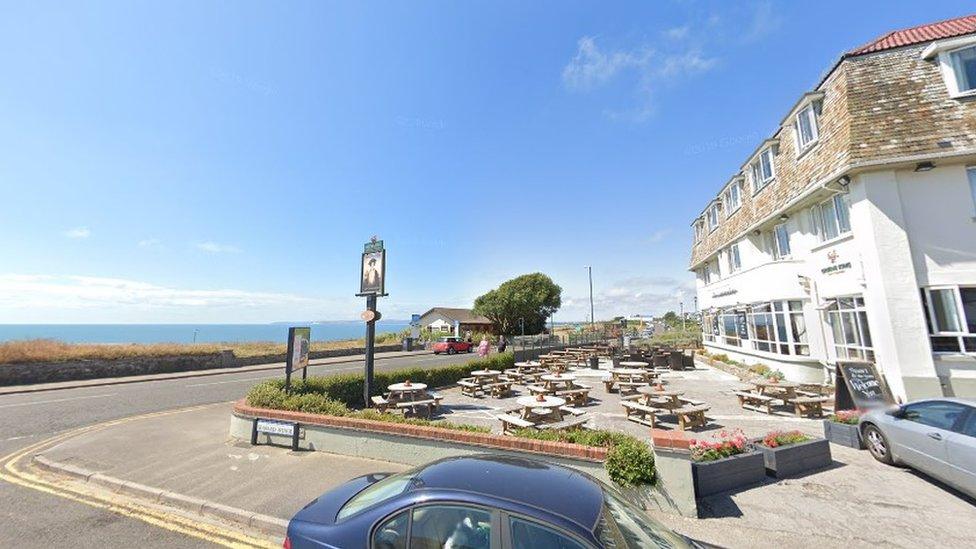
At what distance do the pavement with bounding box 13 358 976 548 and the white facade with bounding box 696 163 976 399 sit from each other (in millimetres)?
4065

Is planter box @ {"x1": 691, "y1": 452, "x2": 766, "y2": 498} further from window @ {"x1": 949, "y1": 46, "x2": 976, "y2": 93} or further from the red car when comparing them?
the red car

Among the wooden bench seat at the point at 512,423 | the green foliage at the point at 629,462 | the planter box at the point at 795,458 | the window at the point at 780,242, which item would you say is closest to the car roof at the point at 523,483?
the green foliage at the point at 629,462

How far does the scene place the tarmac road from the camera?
4.76 m

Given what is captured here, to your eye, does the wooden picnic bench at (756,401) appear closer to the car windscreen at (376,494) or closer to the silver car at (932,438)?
the silver car at (932,438)

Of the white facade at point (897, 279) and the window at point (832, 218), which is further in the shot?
the window at point (832, 218)

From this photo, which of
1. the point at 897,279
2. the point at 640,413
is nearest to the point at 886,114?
the point at 897,279

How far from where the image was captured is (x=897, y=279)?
430 inches

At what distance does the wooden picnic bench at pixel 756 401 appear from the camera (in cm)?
1102

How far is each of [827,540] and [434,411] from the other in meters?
9.47

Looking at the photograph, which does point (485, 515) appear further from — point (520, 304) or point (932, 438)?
point (520, 304)

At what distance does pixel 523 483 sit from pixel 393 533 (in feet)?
3.14

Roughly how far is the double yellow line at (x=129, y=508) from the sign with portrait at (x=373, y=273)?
732 centimetres

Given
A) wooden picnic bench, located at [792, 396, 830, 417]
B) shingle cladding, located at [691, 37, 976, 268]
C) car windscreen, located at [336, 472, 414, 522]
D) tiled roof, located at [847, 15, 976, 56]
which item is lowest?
wooden picnic bench, located at [792, 396, 830, 417]

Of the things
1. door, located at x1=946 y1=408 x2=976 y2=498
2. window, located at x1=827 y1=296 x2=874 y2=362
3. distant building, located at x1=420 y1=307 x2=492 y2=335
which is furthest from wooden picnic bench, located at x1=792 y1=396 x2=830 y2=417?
distant building, located at x1=420 y1=307 x2=492 y2=335
